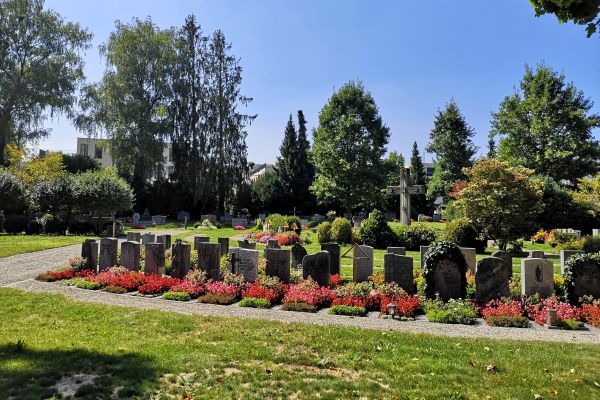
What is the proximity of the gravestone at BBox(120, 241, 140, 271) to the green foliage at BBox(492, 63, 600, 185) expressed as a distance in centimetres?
3549

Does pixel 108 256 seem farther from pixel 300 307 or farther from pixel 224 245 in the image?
pixel 300 307

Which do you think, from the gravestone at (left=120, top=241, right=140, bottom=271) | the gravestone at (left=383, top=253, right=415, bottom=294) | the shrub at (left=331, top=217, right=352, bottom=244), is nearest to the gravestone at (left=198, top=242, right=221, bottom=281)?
the gravestone at (left=120, top=241, right=140, bottom=271)

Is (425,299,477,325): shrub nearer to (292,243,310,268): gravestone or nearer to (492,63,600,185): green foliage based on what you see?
(292,243,310,268): gravestone

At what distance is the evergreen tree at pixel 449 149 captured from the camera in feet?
157

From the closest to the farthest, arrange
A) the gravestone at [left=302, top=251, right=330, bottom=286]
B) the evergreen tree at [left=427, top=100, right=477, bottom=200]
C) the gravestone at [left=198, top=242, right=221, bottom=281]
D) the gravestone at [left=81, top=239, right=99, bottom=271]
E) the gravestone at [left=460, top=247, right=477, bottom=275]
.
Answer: the gravestone at [left=302, top=251, right=330, bottom=286]
the gravestone at [left=198, top=242, right=221, bottom=281]
the gravestone at [left=460, top=247, right=477, bottom=275]
the gravestone at [left=81, top=239, right=99, bottom=271]
the evergreen tree at [left=427, top=100, right=477, bottom=200]

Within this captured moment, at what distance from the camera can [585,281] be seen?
415 inches

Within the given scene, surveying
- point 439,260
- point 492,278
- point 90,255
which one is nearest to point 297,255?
point 439,260

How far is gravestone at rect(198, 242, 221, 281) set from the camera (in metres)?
12.8

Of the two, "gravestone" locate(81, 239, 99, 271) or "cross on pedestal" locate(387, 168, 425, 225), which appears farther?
"cross on pedestal" locate(387, 168, 425, 225)

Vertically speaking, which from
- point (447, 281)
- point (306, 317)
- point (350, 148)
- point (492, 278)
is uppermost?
point (350, 148)

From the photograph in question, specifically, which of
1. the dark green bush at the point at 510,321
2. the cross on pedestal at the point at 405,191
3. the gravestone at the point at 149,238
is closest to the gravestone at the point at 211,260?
the gravestone at the point at 149,238

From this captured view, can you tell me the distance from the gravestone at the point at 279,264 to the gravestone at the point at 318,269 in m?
0.54

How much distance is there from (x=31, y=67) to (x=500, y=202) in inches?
1553

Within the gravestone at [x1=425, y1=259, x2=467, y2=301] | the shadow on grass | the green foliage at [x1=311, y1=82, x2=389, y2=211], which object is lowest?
the shadow on grass
